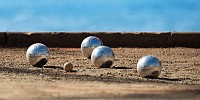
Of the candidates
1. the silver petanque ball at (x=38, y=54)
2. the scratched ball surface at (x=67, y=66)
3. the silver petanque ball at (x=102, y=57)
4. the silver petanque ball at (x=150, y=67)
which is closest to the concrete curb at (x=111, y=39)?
the silver petanque ball at (x=38, y=54)

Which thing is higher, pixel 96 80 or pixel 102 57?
pixel 102 57

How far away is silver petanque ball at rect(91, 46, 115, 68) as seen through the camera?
49.5 feet

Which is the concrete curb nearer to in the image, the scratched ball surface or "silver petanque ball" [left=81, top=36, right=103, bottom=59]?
"silver petanque ball" [left=81, top=36, right=103, bottom=59]

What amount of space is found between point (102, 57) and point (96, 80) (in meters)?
2.72

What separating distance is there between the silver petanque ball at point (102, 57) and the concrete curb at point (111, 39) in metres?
8.95

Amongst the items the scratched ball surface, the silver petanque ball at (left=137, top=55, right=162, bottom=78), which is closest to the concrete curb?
the scratched ball surface

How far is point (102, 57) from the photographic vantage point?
15188 mm

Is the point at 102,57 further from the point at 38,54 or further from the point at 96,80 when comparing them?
the point at 96,80

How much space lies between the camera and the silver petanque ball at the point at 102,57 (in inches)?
594

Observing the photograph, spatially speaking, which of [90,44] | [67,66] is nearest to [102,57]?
[67,66]

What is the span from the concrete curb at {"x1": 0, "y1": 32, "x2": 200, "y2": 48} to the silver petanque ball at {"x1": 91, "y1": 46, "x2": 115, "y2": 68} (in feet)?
29.4

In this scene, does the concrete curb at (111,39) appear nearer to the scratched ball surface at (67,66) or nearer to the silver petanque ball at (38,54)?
the silver petanque ball at (38,54)

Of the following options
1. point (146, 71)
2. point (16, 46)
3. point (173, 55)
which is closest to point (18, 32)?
point (16, 46)

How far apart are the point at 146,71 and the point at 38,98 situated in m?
4.58
